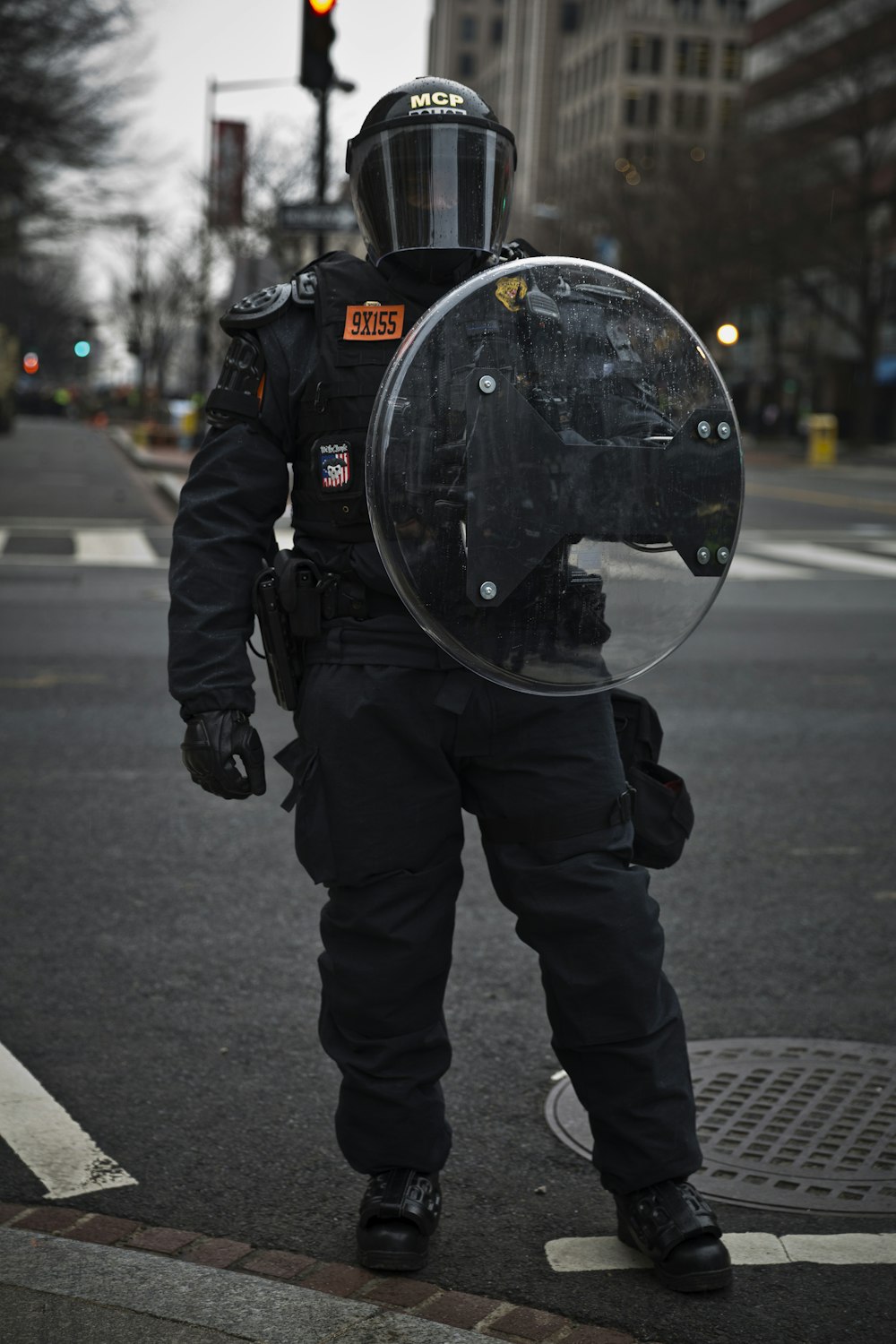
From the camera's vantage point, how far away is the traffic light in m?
12.9

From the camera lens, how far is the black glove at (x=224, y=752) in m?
2.91

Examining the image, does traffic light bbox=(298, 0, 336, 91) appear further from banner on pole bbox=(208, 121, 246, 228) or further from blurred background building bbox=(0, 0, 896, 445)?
banner on pole bbox=(208, 121, 246, 228)

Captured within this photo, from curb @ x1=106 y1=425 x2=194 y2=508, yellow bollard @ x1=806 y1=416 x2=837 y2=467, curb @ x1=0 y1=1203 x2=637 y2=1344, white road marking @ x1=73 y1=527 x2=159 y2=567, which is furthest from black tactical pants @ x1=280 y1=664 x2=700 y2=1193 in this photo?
yellow bollard @ x1=806 y1=416 x2=837 y2=467

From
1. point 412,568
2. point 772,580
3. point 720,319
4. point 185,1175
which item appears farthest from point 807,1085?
point 720,319

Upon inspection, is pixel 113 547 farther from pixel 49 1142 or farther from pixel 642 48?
pixel 642 48

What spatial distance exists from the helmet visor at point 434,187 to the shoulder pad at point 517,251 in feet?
0.15

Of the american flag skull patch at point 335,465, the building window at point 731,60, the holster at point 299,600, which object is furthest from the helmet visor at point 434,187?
the building window at point 731,60

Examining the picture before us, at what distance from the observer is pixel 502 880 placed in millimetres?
2971

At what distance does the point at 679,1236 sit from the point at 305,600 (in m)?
1.25

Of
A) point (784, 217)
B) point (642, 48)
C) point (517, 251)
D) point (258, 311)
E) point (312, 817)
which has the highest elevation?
point (642, 48)

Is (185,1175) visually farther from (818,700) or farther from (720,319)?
(720,319)

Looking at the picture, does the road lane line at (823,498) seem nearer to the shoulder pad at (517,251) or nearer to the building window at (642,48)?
the shoulder pad at (517,251)

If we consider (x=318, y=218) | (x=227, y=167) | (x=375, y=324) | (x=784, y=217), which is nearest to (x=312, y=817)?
(x=375, y=324)

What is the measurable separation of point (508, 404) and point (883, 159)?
56325mm
